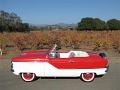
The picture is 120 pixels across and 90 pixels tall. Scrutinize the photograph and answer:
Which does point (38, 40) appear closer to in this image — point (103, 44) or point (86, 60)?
point (103, 44)

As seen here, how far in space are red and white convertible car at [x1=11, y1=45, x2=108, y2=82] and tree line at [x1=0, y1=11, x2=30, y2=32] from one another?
98.0 ft

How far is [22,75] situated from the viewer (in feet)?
32.3

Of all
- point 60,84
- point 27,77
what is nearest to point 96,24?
point 27,77

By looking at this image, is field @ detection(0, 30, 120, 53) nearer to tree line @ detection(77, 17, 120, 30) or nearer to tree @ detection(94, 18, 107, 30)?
tree @ detection(94, 18, 107, 30)

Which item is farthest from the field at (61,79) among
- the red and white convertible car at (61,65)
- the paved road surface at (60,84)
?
the red and white convertible car at (61,65)

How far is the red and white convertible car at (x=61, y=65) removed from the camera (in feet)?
31.1

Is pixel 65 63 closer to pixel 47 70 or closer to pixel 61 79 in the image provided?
pixel 47 70

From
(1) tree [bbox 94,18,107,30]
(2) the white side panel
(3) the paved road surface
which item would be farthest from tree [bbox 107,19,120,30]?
(2) the white side panel

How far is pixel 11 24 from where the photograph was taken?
43844 mm

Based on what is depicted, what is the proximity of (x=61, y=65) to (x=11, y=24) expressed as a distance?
35.2 meters

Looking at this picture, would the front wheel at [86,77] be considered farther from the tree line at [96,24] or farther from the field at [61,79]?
the tree line at [96,24]

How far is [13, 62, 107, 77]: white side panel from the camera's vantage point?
31.3 feet

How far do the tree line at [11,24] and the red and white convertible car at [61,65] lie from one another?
98.0 feet

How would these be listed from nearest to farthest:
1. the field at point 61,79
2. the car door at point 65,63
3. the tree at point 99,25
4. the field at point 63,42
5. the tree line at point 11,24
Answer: the field at point 61,79
the car door at point 65,63
the field at point 63,42
the tree line at point 11,24
the tree at point 99,25
